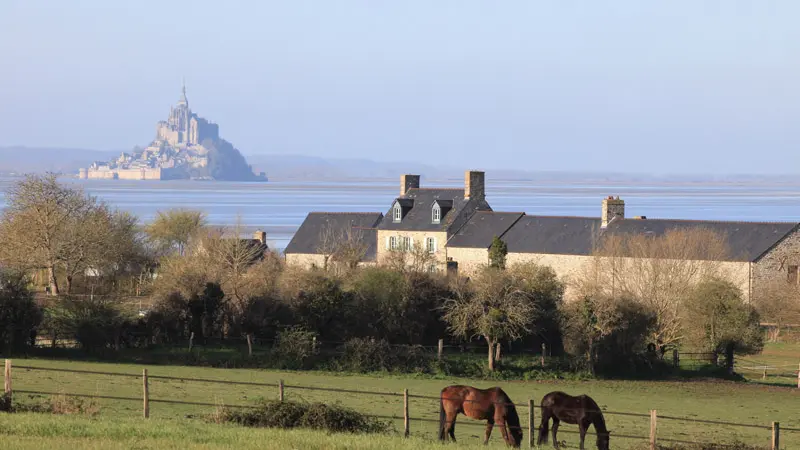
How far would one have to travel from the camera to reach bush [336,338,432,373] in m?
40.9

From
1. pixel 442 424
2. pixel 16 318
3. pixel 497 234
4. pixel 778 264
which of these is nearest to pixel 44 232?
pixel 16 318

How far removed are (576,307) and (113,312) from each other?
1632cm

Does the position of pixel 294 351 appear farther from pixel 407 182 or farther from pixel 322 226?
pixel 407 182

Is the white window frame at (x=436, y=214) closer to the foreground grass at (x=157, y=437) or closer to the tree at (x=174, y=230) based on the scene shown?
the tree at (x=174, y=230)

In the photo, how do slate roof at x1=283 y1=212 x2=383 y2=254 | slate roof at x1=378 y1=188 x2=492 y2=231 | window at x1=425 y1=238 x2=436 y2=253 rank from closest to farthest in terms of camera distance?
window at x1=425 y1=238 x2=436 y2=253 → slate roof at x1=378 y1=188 x2=492 y2=231 → slate roof at x1=283 y1=212 x2=383 y2=254

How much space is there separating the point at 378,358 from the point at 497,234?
2035cm

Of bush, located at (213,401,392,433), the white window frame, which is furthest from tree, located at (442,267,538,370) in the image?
bush, located at (213,401,392,433)

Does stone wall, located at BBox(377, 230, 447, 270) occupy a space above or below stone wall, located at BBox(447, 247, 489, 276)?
above

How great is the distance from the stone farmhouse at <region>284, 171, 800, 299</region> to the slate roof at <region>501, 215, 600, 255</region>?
0.16 feet

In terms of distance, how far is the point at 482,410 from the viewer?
2278cm

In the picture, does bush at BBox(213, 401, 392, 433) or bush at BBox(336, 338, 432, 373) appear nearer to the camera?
bush at BBox(213, 401, 392, 433)

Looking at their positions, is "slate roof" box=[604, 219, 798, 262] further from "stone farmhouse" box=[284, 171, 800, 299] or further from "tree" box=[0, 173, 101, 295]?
"tree" box=[0, 173, 101, 295]

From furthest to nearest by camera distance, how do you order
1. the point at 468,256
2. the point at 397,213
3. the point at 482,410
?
1. the point at 397,213
2. the point at 468,256
3. the point at 482,410

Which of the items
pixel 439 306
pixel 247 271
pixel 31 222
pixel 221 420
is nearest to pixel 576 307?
pixel 439 306
